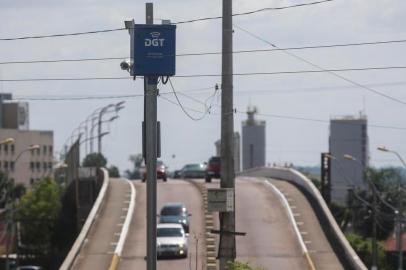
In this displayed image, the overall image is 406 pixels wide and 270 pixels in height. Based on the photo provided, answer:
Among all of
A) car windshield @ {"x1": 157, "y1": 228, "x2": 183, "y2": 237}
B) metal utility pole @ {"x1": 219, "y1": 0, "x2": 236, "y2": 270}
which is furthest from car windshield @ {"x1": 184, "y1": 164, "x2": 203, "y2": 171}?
metal utility pole @ {"x1": 219, "y1": 0, "x2": 236, "y2": 270}

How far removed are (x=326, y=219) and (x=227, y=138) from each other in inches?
1237

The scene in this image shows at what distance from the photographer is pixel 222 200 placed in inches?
968

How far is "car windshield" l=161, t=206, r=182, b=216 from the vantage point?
189 feet

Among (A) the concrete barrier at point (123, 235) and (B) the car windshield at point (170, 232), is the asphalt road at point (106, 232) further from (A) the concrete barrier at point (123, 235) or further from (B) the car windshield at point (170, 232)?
(B) the car windshield at point (170, 232)

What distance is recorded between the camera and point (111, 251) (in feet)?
160

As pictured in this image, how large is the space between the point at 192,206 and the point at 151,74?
41.6 metres

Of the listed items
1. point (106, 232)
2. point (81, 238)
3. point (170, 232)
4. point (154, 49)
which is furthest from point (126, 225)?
point (154, 49)

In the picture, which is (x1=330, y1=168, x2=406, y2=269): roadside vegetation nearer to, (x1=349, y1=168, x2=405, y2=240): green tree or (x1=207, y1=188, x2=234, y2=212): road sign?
(x1=349, y1=168, x2=405, y2=240): green tree

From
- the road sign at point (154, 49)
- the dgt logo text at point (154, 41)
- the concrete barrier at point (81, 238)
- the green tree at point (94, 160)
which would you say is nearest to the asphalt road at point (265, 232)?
the concrete barrier at point (81, 238)

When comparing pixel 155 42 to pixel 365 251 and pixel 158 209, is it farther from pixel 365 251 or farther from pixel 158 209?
pixel 365 251

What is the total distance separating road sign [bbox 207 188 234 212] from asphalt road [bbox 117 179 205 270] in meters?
10.1

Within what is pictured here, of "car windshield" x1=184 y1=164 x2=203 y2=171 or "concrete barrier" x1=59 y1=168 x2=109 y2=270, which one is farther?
"car windshield" x1=184 y1=164 x2=203 y2=171

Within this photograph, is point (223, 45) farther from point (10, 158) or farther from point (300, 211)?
point (10, 158)

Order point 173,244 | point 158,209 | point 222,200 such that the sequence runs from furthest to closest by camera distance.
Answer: point 158,209, point 173,244, point 222,200
